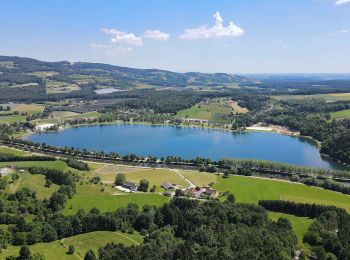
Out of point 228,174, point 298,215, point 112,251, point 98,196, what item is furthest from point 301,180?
point 112,251

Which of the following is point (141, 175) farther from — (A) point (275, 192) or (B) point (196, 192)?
(A) point (275, 192)

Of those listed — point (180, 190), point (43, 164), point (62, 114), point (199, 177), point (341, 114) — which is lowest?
point (62, 114)

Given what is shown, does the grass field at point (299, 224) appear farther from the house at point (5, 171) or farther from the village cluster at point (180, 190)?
the house at point (5, 171)

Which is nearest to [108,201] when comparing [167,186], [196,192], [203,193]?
[167,186]

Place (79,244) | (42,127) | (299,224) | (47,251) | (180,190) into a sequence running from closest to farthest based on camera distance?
(47,251), (79,244), (299,224), (180,190), (42,127)

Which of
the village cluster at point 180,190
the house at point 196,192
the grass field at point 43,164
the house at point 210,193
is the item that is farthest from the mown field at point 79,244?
the grass field at point 43,164

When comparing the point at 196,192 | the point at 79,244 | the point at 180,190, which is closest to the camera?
the point at 79,244
